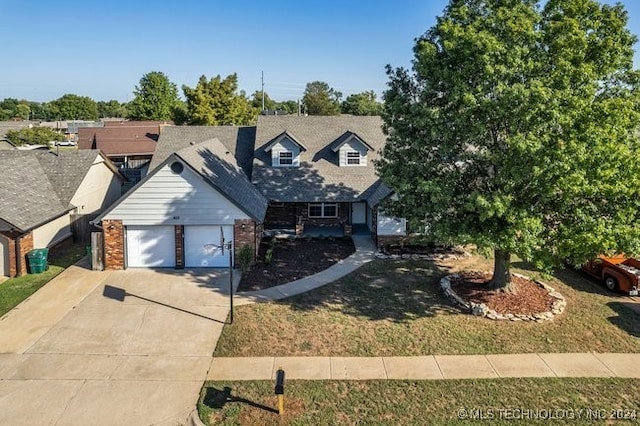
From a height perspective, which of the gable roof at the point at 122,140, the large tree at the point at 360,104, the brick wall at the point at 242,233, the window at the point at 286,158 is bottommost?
the brick wall at the point at 242,233

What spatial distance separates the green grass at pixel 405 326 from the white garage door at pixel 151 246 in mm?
5800

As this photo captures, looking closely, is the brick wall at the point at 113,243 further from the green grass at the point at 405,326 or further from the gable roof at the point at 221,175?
the green grass at the point at 405,326

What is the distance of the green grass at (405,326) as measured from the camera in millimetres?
12539

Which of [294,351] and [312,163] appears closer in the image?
[294,351]

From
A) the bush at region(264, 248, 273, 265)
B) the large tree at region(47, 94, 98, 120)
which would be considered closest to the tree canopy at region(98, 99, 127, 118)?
the large tree at region(47, 94, 98, 120)

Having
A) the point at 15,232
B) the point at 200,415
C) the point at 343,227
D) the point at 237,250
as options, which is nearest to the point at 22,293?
the point at 15,232

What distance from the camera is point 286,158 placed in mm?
26094

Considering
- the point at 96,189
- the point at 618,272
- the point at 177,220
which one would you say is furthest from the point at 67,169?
the point at 618,272

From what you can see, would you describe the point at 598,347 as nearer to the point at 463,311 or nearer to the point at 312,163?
the point at 463,311

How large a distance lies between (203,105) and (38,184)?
2186cm

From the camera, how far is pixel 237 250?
19031 mm

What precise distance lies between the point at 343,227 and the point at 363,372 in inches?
571

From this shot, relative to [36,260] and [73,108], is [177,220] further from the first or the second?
[73,108]

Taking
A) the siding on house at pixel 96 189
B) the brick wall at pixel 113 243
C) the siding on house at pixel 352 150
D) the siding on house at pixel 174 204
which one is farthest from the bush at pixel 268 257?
the siding on house at pixel 96 189
